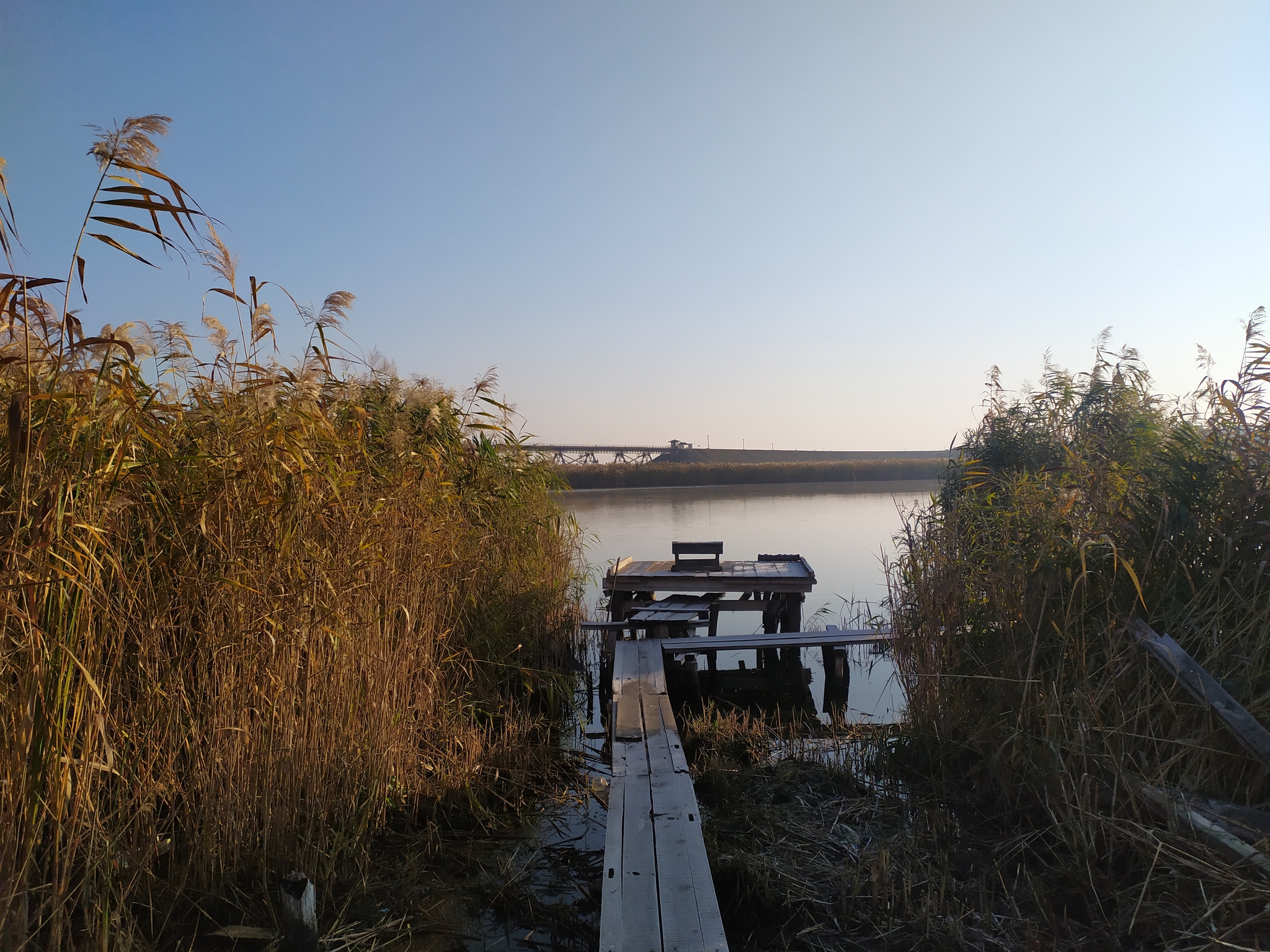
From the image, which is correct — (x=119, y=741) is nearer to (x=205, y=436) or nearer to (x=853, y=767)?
(x=205, y=436)

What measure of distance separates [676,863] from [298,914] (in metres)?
1.31

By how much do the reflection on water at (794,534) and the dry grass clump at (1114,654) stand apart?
77 centimetres

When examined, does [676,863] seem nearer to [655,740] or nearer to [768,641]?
[655,740]

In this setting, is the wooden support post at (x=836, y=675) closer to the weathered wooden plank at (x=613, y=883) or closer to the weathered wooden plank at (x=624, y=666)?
the weathered wooden plank at (x=624, y=666)

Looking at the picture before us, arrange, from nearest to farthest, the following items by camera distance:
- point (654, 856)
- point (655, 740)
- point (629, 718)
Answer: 1. point (654, 856)
2. point (655, 740)
3. point (629, 718)

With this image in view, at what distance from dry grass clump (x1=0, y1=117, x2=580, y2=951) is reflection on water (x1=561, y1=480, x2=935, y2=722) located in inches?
109

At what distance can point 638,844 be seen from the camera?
129 inches

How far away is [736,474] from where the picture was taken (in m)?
47.0

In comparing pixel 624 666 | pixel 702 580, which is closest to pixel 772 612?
pixel 702 580

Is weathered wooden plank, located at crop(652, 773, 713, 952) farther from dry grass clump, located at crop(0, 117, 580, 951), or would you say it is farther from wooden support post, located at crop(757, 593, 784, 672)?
wooden support post, located at crop(757, 593, 784, 672)

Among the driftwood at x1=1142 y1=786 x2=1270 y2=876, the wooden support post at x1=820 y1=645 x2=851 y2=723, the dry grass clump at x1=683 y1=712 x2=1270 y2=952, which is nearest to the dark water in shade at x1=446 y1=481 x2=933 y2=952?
the wooden support post at x1=820 y1=645 x2=851 y2=723

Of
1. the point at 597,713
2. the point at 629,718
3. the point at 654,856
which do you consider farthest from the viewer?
the point at 597,713

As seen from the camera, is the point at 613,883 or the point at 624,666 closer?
the point at 613,883

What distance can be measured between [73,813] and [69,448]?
105 centimetres
